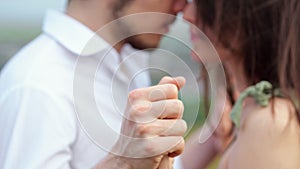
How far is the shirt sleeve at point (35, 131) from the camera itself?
1152mm

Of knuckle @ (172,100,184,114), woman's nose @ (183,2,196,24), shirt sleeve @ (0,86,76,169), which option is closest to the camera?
knuckle @ (172,100,184,114)

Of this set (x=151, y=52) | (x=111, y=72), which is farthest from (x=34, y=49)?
(x=151, y=52)

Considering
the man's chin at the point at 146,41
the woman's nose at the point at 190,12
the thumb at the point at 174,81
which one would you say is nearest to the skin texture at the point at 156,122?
the thumb at the point at 174,81

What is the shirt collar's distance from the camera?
51.0 inches

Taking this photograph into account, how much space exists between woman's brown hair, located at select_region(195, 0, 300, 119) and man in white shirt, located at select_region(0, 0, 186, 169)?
3.9 inches

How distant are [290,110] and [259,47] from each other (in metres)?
0.15

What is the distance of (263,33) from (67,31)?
1.23ft

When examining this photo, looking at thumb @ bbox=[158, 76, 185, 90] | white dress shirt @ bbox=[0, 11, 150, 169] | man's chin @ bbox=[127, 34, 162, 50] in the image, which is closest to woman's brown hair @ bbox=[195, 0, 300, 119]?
white dress shirt @ bbox=[0, 11, 150, 169]

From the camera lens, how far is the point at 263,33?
4.33ft

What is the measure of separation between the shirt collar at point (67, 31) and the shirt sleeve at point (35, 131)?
145 mm

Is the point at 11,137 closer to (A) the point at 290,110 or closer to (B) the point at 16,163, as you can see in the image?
(B) the point at 16,163

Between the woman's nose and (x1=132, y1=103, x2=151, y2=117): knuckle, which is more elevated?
the woman's nose

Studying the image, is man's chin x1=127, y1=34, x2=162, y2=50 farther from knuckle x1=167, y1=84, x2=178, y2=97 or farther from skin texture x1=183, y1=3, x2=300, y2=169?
skin texture x1=183, y1=3, x2=300, y2=169

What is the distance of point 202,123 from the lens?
975 millimetres
